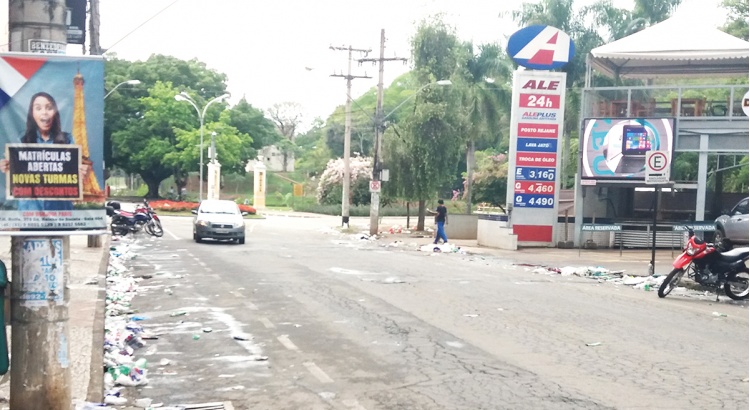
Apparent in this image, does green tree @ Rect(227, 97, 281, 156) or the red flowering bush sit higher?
green tree @ Rect(227, 97, 281, 156)

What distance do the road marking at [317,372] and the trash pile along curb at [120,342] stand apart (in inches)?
64.8

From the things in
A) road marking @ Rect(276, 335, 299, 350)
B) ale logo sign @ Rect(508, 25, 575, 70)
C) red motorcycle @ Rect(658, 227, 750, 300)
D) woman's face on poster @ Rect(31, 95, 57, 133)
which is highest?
ale logo sign @ Rect(508, 25, 575, 70)

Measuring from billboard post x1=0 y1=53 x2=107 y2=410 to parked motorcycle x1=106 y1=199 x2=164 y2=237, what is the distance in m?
24.1

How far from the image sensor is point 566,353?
32.0ft

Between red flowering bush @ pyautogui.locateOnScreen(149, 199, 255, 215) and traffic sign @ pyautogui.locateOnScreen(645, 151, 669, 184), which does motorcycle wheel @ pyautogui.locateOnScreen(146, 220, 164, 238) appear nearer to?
traffic sign @ pyautogui.locateOnScreen(645, 151, 669, 184)

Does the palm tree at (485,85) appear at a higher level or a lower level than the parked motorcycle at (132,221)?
higher

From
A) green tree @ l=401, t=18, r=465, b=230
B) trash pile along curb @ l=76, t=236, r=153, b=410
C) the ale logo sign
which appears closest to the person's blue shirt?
trash pile along curb @ l=76, t=236, r=153, b=410

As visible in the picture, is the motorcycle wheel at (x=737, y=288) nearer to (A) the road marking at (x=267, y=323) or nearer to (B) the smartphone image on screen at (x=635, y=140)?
(A) the road marking at (x=267, y=323)

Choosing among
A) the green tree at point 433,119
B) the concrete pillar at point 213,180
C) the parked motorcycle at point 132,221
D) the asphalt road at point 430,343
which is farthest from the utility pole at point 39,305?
the concrete pillar at point 213,180

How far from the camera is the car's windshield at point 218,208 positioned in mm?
28812

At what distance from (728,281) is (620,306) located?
2.69 meters

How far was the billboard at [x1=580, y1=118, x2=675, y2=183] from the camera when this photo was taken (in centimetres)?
2820

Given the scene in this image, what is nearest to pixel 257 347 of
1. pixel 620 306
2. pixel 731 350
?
pixel 731 350

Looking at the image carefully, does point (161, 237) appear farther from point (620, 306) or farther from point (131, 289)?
point (620, 306)
